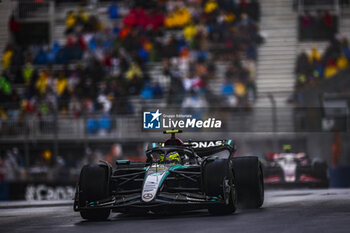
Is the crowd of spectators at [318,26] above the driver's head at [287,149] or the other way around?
above

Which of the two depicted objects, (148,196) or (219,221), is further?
(148,196)

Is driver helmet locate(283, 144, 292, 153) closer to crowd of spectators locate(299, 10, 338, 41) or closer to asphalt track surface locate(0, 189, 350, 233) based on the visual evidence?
asphalt track surface locate(0, 189, 350, 233)

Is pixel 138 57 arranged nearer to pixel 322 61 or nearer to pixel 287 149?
pixel 322 61

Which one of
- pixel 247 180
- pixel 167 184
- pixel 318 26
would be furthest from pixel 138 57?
pixel 167 184

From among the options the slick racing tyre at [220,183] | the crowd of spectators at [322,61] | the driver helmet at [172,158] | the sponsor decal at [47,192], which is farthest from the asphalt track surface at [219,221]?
the crowd of spectators at [322,61]

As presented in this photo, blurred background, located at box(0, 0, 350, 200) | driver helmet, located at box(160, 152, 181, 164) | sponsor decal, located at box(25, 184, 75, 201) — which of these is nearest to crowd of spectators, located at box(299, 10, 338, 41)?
blurred background, located at box(0, 0, 350, 200)

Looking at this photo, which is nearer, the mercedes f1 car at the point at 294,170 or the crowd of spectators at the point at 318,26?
the mercedes f1 car at the point at 294,170

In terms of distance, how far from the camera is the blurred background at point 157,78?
16.1 metres

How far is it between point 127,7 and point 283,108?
826 centimetres

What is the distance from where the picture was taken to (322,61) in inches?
790

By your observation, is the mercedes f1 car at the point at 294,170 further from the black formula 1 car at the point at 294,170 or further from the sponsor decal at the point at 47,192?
→ the sponsor decal at the point at 47,192

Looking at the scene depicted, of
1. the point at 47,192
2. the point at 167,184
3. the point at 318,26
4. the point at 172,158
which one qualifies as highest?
the point at 318,26

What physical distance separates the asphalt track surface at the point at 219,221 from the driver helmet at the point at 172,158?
73 centimetres

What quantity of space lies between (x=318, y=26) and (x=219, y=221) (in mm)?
14441
